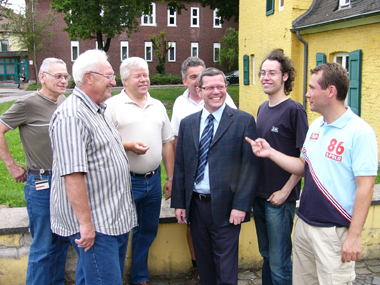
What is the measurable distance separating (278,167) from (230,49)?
34.1 metres

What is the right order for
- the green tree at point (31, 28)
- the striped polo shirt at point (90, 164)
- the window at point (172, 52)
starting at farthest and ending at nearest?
the window at point (172, 52)
the green tree at point (31, 28)
the striped polo shirt at point (90, 164)

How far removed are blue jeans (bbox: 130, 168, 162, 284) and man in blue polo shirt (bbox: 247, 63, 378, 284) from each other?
57.8 inches

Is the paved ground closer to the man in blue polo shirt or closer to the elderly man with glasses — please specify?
the elderly man with glasses

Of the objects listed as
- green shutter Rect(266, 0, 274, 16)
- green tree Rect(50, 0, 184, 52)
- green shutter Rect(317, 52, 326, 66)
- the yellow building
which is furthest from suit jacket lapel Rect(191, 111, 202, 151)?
green tree Rect(50, 0, 184, 52)

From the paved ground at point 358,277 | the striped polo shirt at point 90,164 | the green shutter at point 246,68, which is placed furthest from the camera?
the green shutter at point 246,68

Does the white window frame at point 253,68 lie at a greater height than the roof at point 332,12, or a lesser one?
lesser

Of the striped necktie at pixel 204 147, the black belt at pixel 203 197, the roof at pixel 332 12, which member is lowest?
the black belt at pixel 203 197

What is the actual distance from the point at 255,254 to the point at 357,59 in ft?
26.9

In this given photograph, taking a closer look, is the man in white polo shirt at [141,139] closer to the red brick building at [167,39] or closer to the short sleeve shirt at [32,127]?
the short sleeve shirt at [32,127]

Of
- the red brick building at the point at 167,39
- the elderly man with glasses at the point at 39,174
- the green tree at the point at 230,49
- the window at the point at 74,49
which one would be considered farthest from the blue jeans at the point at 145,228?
the window at the point at 74,49

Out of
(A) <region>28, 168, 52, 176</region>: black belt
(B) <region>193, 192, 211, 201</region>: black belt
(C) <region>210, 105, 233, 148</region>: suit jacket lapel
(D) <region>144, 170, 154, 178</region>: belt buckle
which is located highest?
(C) <region>210, 105, 233, 148</region>: suit jacket lapel

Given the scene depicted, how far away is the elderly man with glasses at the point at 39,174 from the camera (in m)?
3.36

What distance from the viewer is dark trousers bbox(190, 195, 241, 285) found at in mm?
3168

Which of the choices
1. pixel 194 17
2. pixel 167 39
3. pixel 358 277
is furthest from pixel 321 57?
pixel 194 17
